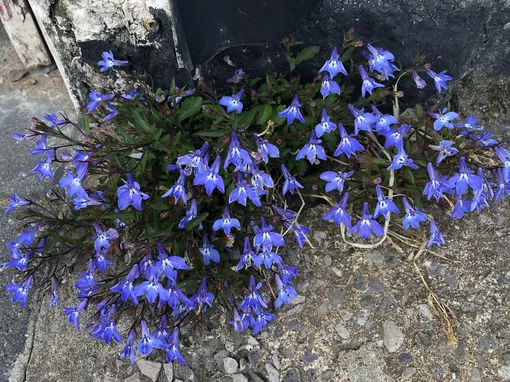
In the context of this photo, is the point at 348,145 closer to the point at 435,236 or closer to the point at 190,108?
the point at 435,236

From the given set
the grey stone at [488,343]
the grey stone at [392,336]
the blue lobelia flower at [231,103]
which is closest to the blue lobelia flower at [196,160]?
the blue lobelia flower at [231,103]

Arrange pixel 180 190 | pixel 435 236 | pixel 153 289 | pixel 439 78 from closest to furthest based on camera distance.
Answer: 1. pixel 153 289
2. pixel 180 190
3. pixel 435 236
4. pixel 439 78

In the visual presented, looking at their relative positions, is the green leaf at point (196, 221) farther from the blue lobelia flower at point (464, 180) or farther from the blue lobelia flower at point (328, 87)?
the blue lobelia flower at point (464, 180)

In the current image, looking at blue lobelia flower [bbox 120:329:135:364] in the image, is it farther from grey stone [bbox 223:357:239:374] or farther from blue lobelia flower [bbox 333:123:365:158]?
blue lobelia flower [bbox 333:123:365:158]

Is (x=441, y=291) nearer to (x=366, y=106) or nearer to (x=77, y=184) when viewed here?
(x=366, y=106)

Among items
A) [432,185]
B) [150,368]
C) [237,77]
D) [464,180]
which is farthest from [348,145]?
[150,368]

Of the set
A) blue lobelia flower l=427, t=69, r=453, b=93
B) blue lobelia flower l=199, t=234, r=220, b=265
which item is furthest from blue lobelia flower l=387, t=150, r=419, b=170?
blue lobelia flower l=199, t=234, r=220, b=265
